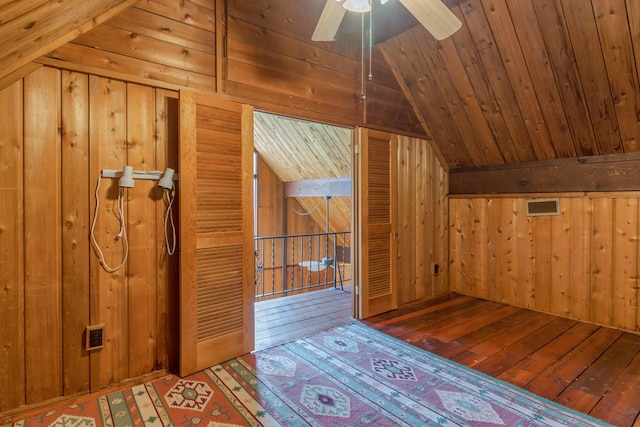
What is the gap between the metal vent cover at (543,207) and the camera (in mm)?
3539

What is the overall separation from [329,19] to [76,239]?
6.47ft

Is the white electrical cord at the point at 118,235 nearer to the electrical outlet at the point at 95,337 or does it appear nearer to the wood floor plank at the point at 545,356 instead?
the electrical outlet at the point at 95,337

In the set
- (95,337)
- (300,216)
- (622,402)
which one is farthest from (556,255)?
(300,216)

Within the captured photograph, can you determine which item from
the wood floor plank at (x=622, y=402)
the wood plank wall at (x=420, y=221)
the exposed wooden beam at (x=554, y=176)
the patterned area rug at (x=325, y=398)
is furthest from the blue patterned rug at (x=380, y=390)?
the exposed wooden beam at (x=554, y=176)

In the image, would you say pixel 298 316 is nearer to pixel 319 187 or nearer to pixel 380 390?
pixel 380 390

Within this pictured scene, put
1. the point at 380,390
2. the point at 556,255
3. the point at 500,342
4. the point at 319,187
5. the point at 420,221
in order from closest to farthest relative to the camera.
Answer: the point at 380,390
the point at 500,342
the point at 556,255
the point at 420,221
the point at 319,187

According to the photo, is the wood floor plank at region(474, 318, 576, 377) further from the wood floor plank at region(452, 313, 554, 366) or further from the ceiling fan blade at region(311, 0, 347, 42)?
the ceiling fan blade at region(311, 0, 347, 42)

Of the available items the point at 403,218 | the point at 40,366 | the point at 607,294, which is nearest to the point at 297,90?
the point at 403,218

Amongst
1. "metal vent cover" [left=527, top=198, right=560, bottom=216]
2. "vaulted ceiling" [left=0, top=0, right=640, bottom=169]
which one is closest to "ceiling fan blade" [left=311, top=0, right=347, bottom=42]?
"vaulted ceiling" [left=0, top=0, right=640, bottom=169]

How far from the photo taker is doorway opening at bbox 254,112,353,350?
138 inches

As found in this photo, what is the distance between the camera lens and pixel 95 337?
2.12 meters

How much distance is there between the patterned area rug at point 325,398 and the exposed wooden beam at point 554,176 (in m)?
2.20

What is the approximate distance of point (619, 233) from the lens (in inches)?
124

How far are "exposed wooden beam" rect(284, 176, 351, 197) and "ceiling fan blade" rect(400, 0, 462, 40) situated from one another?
364cm
